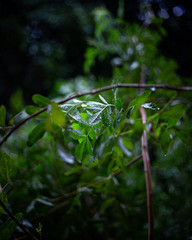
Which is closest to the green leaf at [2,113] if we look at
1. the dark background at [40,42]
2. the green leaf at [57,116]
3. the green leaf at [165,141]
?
the green leaf at [57,116]

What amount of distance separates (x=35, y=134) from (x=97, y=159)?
125 mm

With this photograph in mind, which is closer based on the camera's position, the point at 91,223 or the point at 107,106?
the point at 107,106

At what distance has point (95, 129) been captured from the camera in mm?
259

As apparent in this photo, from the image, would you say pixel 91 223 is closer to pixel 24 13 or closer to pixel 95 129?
pixel 95 129

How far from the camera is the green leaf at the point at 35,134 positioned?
0.33 metres

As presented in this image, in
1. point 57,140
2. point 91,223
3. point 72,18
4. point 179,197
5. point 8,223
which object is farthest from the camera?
point 72,18

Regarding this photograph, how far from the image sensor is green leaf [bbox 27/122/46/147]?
1.08 feet

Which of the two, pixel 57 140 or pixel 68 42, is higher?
pixel 68 42

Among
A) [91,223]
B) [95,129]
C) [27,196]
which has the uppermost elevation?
[95,129]

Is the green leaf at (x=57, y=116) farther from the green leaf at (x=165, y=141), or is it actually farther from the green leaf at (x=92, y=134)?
the green leaf at (x=165, y=141)

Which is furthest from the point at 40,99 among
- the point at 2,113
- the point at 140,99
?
the point at 140,99

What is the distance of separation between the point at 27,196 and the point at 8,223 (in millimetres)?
212

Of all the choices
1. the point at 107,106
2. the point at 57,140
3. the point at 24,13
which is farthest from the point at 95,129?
the point at 24,13

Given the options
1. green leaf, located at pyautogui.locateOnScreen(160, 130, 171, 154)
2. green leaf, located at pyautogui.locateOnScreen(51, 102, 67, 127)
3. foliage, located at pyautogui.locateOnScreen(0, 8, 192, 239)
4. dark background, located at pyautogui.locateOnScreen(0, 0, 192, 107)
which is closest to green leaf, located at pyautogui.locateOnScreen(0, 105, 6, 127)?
foliage, located at pyautogui.locateOnScreen(0, 8, 192, 239)
